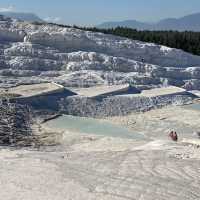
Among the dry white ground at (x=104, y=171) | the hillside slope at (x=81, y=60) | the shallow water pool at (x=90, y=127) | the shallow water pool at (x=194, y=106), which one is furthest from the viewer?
the hillside slope at (x=81, y=60)

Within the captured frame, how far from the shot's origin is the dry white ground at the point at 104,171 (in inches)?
630

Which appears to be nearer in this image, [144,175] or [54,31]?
[144,175]

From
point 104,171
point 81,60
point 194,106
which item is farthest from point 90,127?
point 81,60

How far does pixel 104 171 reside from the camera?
60.3ft

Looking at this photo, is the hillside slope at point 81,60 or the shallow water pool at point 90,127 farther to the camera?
the hillside slope at point 81,60

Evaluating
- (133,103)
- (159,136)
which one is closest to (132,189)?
(159,136)

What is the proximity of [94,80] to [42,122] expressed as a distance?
9537mm

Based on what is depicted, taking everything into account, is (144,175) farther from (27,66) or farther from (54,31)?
(54,31)

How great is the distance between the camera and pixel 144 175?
18109mm

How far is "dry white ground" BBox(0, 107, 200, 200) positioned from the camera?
1600cm

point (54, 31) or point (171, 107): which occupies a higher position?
point (54, 31)

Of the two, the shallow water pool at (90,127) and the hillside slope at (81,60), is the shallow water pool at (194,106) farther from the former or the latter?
the shallow water pool at (90,127)

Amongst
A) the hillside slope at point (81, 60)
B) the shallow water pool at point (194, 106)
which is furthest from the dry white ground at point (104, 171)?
the hillside slope at point (81, 60)

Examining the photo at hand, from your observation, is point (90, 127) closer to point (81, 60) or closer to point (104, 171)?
point (104, 171)
